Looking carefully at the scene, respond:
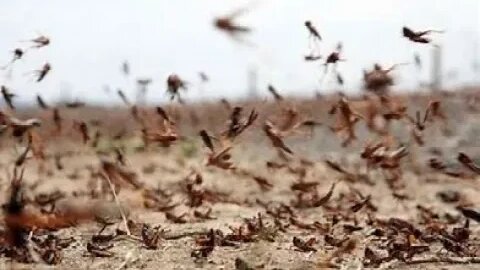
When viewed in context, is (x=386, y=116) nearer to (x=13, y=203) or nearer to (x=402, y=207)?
(x=402, y=207)

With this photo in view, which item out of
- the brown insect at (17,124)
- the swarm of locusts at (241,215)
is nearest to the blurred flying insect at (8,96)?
the swarm of locusts at (241,215)

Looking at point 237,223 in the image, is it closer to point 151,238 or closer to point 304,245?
point 151,238

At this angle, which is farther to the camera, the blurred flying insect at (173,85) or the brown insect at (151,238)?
the blurred flying insect at (173,85)

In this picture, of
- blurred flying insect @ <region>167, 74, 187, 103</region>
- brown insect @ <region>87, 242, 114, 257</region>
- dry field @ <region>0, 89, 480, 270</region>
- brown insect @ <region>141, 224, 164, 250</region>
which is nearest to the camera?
dry field @ <region>0, 89, 480, 270</region>

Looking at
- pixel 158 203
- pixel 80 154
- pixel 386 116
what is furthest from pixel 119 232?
pixel 80 154

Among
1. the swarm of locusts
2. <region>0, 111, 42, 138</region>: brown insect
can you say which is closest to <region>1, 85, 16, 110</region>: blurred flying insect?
the swarm of locusts

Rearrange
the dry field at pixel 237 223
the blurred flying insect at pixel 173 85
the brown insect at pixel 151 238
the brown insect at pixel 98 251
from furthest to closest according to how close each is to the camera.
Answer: the blurred flying insect at pixel 173 85
the brown insect at pixel 151 238
the brown insect at pixel 98 251
the dry field at pixel 237 223

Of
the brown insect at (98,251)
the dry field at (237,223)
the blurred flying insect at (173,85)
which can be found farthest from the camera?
the blurred flying insect at (173,85)

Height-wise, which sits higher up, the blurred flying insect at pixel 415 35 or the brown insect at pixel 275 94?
the blurred flying insect at pixel 415 35

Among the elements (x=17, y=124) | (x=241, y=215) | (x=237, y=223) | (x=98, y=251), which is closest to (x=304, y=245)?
(x=98, y=251)

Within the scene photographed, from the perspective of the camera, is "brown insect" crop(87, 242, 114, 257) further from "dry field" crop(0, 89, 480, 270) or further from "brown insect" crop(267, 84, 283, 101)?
"brown insect" crop(267, 84, 283, 101)

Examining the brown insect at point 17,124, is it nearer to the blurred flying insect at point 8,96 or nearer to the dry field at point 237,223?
the dry field at point 237,223

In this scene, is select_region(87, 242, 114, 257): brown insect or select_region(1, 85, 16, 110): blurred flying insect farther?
select_region(1, 85, 16, 110): blurred flying insect
